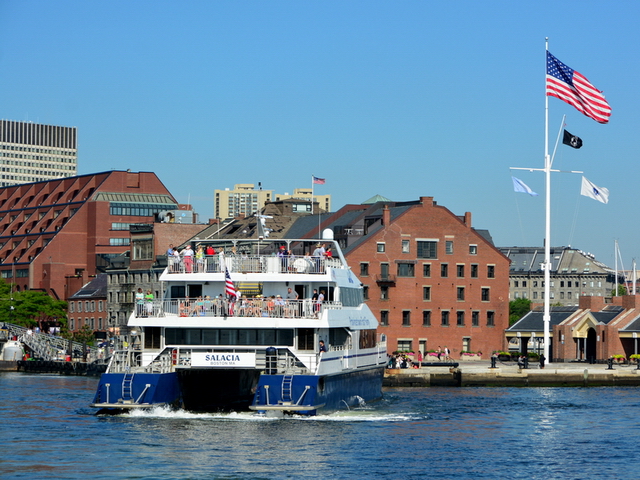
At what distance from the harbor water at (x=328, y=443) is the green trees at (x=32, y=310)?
3235 inches

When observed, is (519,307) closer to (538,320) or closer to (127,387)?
(538,320)

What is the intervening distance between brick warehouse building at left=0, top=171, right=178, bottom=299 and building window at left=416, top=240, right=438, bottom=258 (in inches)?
2082

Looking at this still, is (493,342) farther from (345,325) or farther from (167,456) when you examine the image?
(167,456)

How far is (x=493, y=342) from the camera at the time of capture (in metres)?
105

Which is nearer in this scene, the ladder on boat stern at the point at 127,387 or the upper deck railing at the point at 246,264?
the ladder on boat stern at the point at 127,387

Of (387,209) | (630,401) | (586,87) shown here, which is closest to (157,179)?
(387,209)

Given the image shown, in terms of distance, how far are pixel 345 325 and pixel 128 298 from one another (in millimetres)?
76248

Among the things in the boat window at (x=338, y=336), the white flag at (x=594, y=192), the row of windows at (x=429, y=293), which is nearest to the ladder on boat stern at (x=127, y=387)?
the boat window at (x=338, y=336)

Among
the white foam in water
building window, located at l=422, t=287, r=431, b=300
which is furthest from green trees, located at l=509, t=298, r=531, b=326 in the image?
the white foam in water

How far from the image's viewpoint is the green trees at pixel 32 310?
13712cm

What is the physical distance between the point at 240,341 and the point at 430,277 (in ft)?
186

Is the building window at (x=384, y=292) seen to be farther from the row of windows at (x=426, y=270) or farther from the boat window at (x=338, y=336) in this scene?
the boat window at (x=338, y=336)

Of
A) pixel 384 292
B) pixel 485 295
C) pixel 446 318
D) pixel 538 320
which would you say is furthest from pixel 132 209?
pixel 538 320

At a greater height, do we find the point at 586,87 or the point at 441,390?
the point at 586,87
